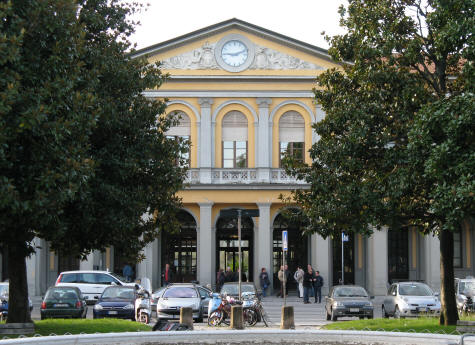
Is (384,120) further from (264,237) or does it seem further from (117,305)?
(264,237)

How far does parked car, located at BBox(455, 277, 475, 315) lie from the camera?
Answer: 93.1ft

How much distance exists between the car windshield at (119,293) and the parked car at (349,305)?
702cm

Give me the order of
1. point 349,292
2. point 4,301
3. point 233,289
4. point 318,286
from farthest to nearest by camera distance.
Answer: point 318,286, point 233,289, point 349,292, point 4,301

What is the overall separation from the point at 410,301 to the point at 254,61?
20.5m

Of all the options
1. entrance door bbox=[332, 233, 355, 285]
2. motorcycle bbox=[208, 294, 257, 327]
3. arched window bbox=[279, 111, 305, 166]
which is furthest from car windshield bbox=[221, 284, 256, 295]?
entrance door bbox=[332, 233, 355, 285]

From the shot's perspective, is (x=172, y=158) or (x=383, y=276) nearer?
(x=172, y=158)

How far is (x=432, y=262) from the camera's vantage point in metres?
43.7

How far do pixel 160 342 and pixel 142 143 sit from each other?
6.64m

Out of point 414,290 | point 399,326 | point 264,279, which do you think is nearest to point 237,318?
point 399,326

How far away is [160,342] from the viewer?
14.8 m

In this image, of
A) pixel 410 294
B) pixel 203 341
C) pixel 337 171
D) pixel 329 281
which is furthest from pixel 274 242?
pixel 203 341

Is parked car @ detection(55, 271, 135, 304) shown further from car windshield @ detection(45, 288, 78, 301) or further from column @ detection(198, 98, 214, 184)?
column @ detection(198, 98, 214, 184)

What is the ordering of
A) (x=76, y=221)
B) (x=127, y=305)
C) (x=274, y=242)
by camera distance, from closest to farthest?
1. (x=76, y=221)
2. (x=127, y=305)
3. (x=274, y=242)

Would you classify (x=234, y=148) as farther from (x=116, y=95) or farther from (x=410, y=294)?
(x=116, y=95)
